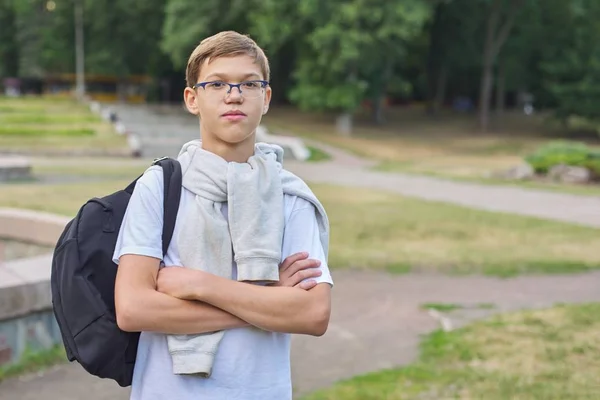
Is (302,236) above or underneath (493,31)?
underneath

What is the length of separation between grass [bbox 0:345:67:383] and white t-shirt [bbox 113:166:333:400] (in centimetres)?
295

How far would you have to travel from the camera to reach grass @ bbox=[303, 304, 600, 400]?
4293mm

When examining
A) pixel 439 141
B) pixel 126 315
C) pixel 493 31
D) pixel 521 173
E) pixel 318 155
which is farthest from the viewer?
pixel 493 31

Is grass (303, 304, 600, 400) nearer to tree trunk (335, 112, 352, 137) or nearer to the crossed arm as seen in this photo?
the crossed arm

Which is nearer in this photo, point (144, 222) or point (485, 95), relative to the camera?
point (144, 222)

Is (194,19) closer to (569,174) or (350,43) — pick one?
(350,43)

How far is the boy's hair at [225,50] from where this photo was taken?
202cm

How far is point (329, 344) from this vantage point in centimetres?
552

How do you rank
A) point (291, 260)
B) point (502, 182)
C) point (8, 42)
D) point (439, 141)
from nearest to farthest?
point (291, 260)
point (502, 182)
point (439, 141)
point (8, 42)

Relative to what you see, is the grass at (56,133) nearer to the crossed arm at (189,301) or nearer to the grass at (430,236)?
the grass at (430,236)

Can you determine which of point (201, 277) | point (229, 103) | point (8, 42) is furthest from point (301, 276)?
point (8, 42)

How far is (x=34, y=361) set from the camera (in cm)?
478

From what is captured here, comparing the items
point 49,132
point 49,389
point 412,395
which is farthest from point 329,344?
point 49,132

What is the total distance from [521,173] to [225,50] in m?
17.8
